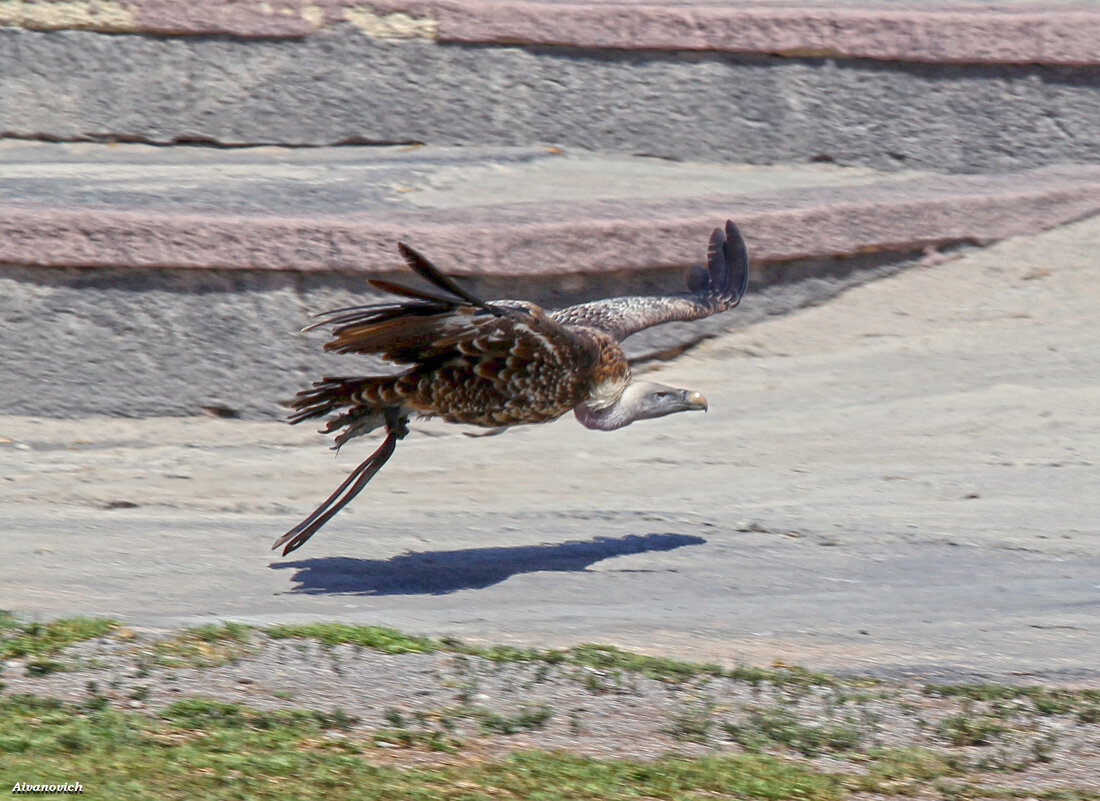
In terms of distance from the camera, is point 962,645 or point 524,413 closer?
point 962,645

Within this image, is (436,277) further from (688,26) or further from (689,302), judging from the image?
(688,26)

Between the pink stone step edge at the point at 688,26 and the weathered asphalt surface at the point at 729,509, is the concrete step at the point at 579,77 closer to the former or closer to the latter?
the pink stone step edge at the point at 688,26

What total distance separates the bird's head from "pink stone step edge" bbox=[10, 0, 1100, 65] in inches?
224

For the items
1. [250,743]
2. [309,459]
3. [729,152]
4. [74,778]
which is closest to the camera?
[74,778]

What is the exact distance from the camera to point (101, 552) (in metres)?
5.66

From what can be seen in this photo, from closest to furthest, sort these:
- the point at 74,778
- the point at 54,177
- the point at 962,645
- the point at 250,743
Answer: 1. the point at 74,778
2. the point at 250,743
3. the point at 962,645
4. the point at 54,177

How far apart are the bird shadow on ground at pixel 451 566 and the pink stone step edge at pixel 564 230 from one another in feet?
9.03

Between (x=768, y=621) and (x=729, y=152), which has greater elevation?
(x=729, y=152)

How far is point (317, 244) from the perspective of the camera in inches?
321

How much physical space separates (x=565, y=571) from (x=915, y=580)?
1.33 m

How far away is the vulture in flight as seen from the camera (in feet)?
16.9

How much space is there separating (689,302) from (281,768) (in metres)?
3.88

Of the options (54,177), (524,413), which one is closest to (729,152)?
(54,177)

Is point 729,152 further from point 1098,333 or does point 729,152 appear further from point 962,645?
point 962,645
